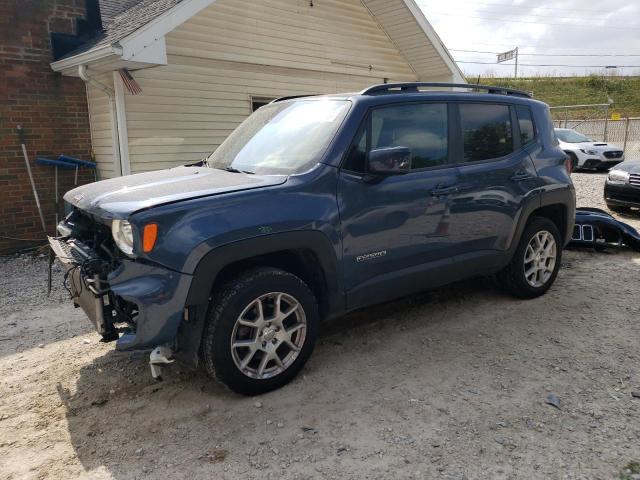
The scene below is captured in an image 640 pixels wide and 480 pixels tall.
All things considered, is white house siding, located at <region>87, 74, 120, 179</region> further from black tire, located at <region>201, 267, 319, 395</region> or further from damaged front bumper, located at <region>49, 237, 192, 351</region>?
black tire, located at <region>201, 267, 319, 395</region>

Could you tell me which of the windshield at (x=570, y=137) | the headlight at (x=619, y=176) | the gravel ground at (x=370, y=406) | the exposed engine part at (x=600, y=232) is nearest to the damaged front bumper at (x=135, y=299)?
the gravel ground at (x=370, y=406)

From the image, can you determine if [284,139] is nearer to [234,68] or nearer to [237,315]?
[237,315]

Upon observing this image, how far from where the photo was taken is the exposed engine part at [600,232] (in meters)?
6.66

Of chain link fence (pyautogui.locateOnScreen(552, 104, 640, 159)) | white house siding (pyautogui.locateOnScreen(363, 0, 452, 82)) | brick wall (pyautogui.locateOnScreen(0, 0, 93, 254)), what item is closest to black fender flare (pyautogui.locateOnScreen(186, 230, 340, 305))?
brick wall (pyautogui.locateOnScreen(0, 0, 93, 254))

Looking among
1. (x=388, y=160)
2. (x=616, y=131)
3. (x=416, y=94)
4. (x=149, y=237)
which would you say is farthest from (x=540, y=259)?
(x=616, y=131)

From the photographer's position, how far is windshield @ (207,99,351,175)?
142 inches

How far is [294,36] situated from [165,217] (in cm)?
790

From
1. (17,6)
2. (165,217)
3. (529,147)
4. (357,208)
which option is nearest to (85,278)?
(165,217)

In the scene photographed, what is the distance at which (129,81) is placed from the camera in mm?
7301

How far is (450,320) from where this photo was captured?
14.9ft

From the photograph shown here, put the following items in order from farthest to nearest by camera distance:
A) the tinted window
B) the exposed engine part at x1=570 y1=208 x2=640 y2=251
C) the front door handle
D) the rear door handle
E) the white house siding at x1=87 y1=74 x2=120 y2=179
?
the white house siding at x1=87 y1=74 x2=120 y2=179, the exposed engine part at x1=570 y1=208 x2=640 y2=251, the rear door handle, the front door handle, the tinted window

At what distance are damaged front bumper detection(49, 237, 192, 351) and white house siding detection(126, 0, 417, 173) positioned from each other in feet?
17.0

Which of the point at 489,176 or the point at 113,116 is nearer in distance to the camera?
the point at 489,176

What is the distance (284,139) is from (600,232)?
4.98 metres
